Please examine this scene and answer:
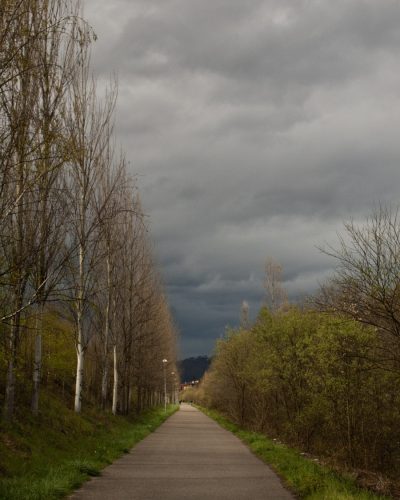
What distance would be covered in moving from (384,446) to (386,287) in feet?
26.8

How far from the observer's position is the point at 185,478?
12016mm

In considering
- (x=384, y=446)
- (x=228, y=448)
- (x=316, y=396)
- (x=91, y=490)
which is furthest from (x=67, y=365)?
→ (x=91, y=490)

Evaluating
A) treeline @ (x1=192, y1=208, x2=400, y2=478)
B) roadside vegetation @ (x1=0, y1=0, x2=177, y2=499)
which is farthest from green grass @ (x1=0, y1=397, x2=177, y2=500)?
treeline @ (x1=192, y1=208, x2=400, y2=478)

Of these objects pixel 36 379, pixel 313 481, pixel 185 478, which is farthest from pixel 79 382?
pixel 313 481

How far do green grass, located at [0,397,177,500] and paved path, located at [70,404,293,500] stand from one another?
0.37 metres

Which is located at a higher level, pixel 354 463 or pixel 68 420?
pixel 68 420

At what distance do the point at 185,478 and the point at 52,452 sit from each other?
373 cm

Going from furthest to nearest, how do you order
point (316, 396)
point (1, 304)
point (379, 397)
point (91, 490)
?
point (316, 396) < point (379, 397) < point (1, 304) < point (91, 490)

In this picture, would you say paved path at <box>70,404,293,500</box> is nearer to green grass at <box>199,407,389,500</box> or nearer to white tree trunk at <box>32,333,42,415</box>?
green grass at <box>199,407,389,500</box>

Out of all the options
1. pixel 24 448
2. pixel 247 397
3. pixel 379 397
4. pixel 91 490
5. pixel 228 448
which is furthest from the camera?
pixel 247 397

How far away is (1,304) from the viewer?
37.5ft

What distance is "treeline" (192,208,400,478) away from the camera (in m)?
12.5

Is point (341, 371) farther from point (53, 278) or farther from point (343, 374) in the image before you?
point (53, 278)

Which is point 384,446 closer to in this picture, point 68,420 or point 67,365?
point 68,420
